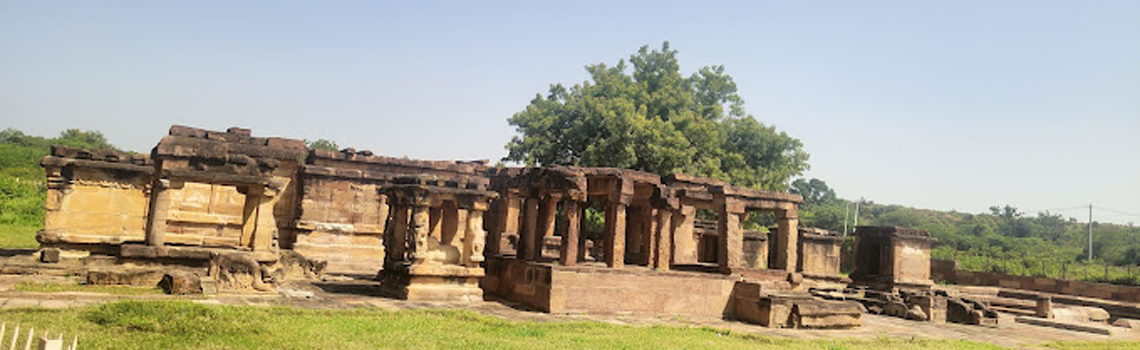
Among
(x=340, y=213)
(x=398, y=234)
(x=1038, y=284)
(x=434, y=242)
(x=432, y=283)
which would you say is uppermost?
(x=340, y=213)

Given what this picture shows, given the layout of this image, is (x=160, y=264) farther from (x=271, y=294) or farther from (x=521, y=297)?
(x=521, y=297)

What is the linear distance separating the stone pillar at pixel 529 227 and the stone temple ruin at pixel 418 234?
46 millimetres

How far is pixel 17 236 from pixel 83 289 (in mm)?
15310

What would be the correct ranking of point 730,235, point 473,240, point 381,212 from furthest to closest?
point 381,212, point 730,235, point 473,240

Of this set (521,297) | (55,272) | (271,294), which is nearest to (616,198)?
(521,297)

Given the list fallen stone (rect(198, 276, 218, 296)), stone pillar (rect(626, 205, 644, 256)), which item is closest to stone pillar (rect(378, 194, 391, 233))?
stone pillar (rect(626, 205, 644, 256))

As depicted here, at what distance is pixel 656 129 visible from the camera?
98.3 feet

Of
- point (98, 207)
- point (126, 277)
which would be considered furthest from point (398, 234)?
point (98, 207)

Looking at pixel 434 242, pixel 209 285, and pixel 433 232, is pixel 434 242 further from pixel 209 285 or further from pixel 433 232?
pixel 209 285

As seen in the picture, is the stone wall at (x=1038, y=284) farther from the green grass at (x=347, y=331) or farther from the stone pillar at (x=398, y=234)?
the stone pillar at (x=398, y=234)

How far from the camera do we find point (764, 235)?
29.1 m

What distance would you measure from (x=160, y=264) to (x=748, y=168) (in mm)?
24466

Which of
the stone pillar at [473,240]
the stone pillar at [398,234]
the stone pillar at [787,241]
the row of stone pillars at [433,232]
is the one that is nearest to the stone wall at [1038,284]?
the stone pillar at [787,241]

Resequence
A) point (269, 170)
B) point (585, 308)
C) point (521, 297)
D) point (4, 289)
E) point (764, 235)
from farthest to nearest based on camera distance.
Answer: point (764, 235), point (269, 170), point (521, 297), point (585, 308), point (4, 289)
